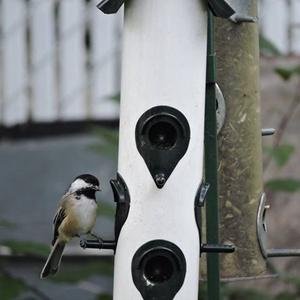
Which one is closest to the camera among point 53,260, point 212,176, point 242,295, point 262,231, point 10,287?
point 212,176

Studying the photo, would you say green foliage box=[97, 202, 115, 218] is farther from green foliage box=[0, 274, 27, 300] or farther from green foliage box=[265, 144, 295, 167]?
green foliage box=[265, 144, 295, 167]

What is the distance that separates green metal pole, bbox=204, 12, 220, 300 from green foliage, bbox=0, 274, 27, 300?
1.39 metres

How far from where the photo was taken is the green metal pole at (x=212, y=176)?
4500 mm

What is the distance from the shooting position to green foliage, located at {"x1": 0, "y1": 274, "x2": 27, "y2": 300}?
566cm

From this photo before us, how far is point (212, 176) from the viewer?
454cm

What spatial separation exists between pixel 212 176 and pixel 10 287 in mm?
1548

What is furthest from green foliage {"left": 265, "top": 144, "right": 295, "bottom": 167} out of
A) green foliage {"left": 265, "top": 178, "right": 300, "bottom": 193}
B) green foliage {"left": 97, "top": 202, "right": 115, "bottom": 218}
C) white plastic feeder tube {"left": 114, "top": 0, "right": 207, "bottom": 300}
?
white plastic feeder tube {"left": 114, "top": 0, "right": 207, "bottom": 300}

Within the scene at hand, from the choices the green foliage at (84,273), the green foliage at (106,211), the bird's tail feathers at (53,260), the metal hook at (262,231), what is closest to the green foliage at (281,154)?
the metal hook at (262,231)

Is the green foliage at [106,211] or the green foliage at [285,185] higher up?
the green foliage at [285,185]

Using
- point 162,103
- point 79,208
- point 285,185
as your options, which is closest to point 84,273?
point 285,185

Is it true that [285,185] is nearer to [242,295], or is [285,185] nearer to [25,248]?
[242,295]

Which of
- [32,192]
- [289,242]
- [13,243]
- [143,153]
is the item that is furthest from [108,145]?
[32,192]

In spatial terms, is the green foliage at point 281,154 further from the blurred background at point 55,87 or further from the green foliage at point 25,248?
the blurred background at point 55,87

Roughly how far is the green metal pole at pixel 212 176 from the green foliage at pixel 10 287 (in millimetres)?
1390
